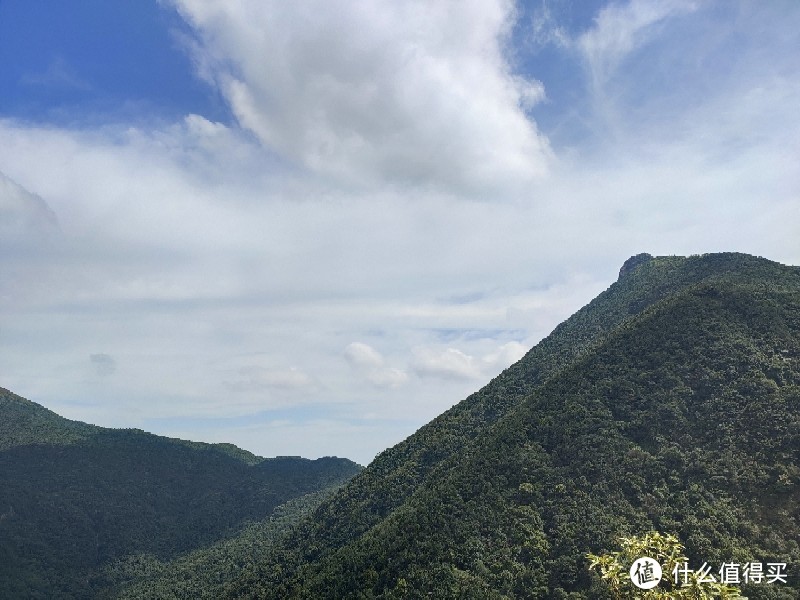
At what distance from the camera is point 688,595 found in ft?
61.7

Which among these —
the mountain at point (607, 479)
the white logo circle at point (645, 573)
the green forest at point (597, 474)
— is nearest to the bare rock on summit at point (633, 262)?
the green forest at point (597, 474)

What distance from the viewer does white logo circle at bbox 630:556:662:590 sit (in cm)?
2153

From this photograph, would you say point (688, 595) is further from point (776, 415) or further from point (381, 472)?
point (381, 472)

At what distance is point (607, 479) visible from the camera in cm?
7788

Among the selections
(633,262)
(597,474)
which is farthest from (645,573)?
(633,262)

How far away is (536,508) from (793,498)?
31266 millimetres

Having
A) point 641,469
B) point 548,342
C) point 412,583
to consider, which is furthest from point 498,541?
point 548,342

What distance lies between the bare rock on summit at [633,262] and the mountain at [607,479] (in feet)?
200

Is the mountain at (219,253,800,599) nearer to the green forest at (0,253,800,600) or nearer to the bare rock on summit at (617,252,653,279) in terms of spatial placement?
the green forest at (0,253,800,600)

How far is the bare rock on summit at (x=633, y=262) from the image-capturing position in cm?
17750

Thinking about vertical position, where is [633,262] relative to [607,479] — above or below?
above

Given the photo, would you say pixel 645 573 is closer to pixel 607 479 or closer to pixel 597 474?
pixel 607 479

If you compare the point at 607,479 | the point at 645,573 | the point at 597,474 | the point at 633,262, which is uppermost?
the point at 633,262

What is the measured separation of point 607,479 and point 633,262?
124 meters
